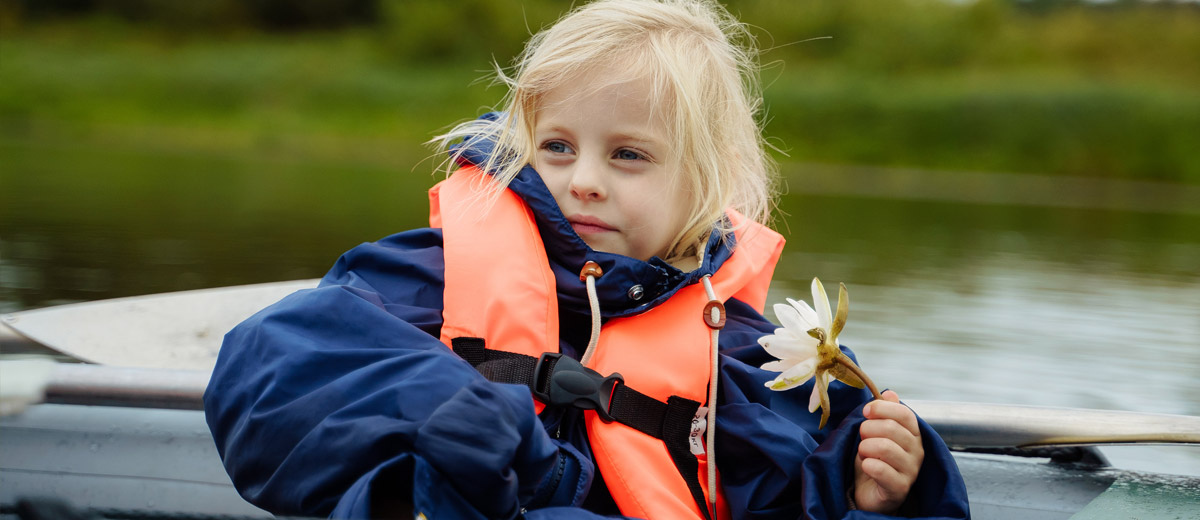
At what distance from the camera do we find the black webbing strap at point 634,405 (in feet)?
4.41

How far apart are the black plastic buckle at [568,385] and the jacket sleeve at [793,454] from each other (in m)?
0.19

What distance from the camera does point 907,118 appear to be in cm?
1761

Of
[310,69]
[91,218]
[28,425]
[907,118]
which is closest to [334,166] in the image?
[310,69]

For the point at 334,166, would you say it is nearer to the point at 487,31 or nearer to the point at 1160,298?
the point at 487,31

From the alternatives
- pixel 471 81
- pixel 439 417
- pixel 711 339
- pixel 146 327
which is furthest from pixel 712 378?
pixel 471 81

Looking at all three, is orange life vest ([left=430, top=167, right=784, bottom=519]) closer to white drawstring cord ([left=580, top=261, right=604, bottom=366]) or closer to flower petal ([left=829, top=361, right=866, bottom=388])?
white drawstring cord ([left=580, top=261, right=604, bottom=366])

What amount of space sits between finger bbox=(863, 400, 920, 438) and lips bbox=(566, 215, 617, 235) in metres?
0.41

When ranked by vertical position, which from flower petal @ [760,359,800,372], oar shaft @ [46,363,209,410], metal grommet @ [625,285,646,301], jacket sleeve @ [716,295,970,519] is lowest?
oar shaft @ [46,363,209,410]

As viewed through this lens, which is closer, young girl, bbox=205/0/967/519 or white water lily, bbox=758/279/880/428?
young girl, bbox=205/0/967/519

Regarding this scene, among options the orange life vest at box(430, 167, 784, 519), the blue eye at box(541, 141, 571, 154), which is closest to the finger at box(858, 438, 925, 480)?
the orange life vest at box(430, 167, 784, 519)

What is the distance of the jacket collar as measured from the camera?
4.75 feet

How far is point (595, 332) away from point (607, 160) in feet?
0.76

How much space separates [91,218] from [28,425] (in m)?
5.02

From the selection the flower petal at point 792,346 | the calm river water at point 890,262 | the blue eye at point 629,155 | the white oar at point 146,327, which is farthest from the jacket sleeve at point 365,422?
the calm river water at point 890,262
